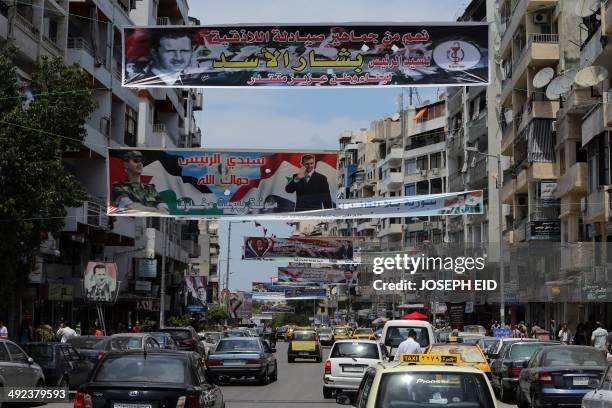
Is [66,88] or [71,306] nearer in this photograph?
[66,88]

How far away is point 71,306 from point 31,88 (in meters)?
21.7

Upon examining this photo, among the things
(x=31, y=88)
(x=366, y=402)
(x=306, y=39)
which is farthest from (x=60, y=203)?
(x=366, y=402)

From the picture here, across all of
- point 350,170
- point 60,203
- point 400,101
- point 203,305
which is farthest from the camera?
point 350,170

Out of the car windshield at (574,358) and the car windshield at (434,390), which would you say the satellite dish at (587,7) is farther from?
the car windshield at (434,390)

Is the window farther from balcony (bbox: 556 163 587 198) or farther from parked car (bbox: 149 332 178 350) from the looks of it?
balcony (bbox: 556 163 587 198)

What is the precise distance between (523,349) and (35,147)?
13.1 m

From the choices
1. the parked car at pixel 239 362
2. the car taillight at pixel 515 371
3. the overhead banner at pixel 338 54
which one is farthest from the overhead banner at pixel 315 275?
the overhead banner at pixel 338 54

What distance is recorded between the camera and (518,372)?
23.3m

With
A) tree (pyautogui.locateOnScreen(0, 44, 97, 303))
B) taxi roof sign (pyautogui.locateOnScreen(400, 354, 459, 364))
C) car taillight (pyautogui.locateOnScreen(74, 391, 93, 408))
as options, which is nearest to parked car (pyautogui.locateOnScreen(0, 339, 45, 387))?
tree (pyautogui.locateOnScreen(0, 44, 97, 303))

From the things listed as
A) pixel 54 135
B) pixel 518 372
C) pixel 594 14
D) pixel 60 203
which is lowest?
pixel 518 372

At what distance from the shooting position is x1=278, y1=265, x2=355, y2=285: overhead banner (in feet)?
291

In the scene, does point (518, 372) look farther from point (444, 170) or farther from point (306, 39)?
point (444, 170)

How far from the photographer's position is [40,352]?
2308 cm

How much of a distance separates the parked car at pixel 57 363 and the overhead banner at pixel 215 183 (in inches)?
136
